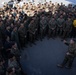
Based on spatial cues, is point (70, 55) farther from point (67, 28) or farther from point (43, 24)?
point (43, 24)

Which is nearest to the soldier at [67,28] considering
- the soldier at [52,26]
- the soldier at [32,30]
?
the soldier at [52,26]

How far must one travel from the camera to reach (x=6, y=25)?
48.2 ft

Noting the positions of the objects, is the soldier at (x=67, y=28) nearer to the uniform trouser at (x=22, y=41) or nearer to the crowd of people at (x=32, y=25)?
the crowd of people at (x=32, y=25)

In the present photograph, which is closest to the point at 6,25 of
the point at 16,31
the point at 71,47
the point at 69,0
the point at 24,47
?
the point at 16,31

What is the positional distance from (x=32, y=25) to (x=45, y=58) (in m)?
2.49

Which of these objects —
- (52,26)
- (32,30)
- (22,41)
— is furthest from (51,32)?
(22,41)

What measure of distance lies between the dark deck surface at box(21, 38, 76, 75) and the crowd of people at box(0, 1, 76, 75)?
1.77ft

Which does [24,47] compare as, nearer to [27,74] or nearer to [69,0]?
[27,74]

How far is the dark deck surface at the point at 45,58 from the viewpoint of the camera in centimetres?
1356

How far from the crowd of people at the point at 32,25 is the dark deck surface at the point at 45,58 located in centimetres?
54

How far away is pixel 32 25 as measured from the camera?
15320 millimetres

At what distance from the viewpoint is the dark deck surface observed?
1356 cm

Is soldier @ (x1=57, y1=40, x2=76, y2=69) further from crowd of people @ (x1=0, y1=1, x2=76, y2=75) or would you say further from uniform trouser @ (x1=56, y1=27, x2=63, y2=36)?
uniform trouser @ (x1=56, y1=27, x2=63, y2=36)

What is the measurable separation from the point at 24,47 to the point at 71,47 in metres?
3.87
